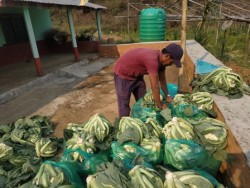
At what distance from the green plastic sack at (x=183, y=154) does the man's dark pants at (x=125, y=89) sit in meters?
1.93

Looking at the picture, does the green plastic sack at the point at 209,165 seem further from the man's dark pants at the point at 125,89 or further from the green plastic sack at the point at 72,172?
the man's dark pants at the point at 125,89

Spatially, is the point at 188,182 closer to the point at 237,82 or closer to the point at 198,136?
the point at 198,136

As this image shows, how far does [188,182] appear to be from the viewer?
5.77ft

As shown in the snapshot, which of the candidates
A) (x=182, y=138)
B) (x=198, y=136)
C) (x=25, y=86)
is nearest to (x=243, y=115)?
(x=198, y=136)

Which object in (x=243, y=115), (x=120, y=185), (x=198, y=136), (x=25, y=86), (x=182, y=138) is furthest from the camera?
(x=25, y=86)

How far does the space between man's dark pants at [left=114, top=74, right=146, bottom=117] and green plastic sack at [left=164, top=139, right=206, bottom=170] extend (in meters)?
1.93

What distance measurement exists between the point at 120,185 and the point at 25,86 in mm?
A: 7183

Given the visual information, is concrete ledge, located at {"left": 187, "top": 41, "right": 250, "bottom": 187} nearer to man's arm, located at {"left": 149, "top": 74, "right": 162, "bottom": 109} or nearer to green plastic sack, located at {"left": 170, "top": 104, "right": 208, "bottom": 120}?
green plastic sack, located at {"left": 170, "top": 104, "right": 208, "bottom": 120}

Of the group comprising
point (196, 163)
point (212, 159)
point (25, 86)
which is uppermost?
point (196, 163)

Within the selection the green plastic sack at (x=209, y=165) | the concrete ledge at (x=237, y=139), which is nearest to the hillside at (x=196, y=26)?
the concrete ledge at (x=237, y=139)

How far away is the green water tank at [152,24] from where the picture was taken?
1125 cm

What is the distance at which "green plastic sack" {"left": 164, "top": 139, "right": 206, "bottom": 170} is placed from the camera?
2.13 m

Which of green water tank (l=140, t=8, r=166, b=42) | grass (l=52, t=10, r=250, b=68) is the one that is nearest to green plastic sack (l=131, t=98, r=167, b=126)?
grass (l=52, t=10, r=250, b=68)

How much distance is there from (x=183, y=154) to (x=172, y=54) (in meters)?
1.63
